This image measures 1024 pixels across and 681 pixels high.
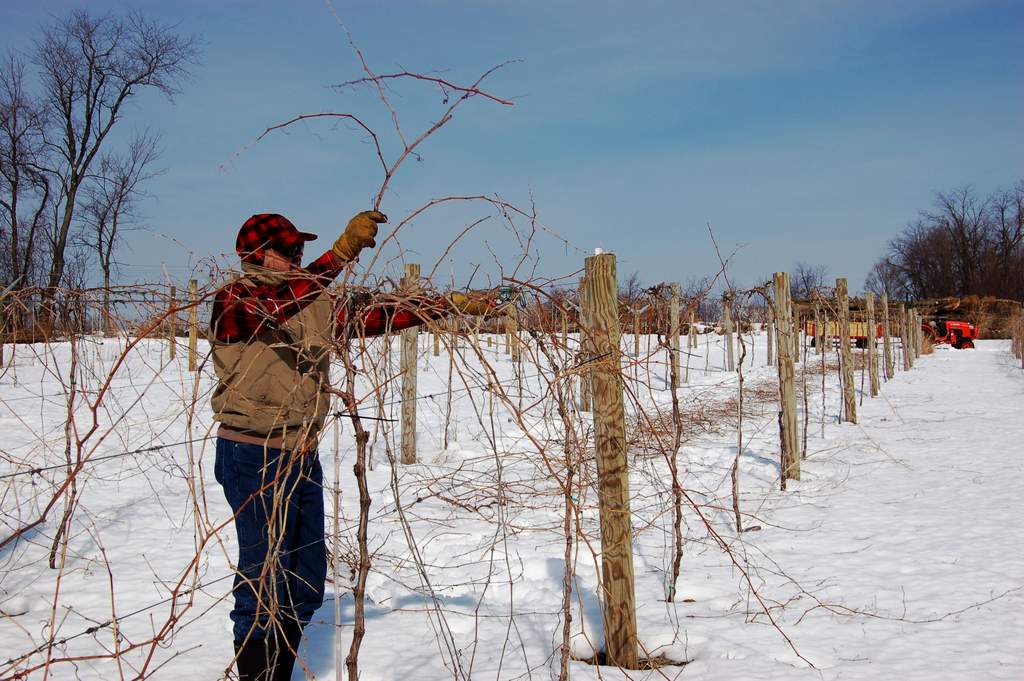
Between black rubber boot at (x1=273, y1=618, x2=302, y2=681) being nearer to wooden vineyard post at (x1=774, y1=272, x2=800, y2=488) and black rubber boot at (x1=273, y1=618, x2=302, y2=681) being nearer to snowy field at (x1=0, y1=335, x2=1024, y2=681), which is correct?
snowy field at (x1=0, y1=335, x2=1024, y2=681)

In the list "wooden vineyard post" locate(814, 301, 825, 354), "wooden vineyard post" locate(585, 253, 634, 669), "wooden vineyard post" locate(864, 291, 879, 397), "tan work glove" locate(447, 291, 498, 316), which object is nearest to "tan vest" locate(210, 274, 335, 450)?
"tan work glove" locate(447, 291, 498, 316)

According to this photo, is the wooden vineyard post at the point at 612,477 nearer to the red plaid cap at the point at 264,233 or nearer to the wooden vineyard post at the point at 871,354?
the red plaid cap at the point at 264,233

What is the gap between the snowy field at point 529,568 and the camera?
2795mm

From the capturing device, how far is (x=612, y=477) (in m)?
2.81

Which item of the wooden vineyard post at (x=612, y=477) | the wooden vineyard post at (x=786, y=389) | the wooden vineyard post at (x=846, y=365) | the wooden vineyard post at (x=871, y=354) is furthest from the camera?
the wooden vineyard post at (x=871, y=354)

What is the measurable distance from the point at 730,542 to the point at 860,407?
878 centimetres

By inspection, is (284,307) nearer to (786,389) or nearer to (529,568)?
(529,568)

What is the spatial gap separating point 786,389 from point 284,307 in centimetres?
540

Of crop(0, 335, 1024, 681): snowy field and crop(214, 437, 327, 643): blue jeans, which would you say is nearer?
crop(214, 437, 327, 643): blue jeans

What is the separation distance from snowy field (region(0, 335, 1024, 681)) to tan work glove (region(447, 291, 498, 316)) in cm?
12

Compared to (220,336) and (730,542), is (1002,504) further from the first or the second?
(220,336)

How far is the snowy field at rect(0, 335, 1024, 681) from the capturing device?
2.79 meters

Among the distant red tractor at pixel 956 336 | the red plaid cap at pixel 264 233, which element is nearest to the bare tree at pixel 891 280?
the distant red tractor at pixel 956 336

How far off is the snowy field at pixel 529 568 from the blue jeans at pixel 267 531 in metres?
0.15
